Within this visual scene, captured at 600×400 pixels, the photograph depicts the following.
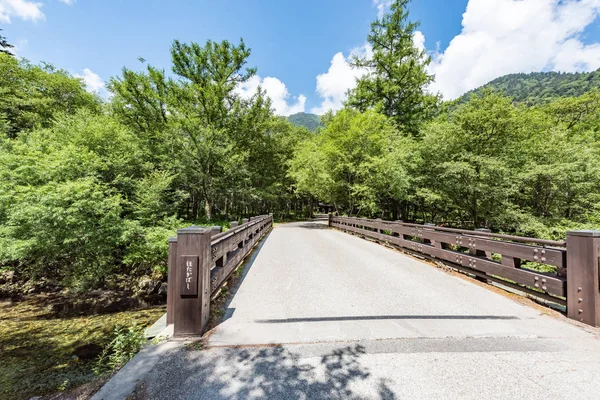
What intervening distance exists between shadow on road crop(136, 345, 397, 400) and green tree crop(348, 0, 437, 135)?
2462 centimetres

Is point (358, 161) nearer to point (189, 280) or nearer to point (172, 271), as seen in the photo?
point (172, 271)

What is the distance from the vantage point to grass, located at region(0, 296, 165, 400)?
2.96 meters

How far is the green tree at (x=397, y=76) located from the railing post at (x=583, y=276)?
22.4 m

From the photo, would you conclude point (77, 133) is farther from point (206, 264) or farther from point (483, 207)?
point (483, 207)

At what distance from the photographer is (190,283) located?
110 inches

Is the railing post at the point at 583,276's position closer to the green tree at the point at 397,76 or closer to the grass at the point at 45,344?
the grass at the point at 45,344

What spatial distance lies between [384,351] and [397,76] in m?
26.7

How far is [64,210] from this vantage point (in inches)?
326

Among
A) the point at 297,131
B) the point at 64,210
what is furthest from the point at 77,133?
the point at 297,131

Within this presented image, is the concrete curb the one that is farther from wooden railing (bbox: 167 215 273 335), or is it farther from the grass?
the grass

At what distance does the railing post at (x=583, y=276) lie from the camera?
295cm

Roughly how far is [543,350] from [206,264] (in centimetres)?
368

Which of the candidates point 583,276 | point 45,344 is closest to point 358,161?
point 583,276

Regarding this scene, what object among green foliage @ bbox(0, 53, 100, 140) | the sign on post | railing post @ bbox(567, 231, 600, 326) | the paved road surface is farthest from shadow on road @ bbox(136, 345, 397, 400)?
green foliage @ bbox(0, 53, 100, 140)
